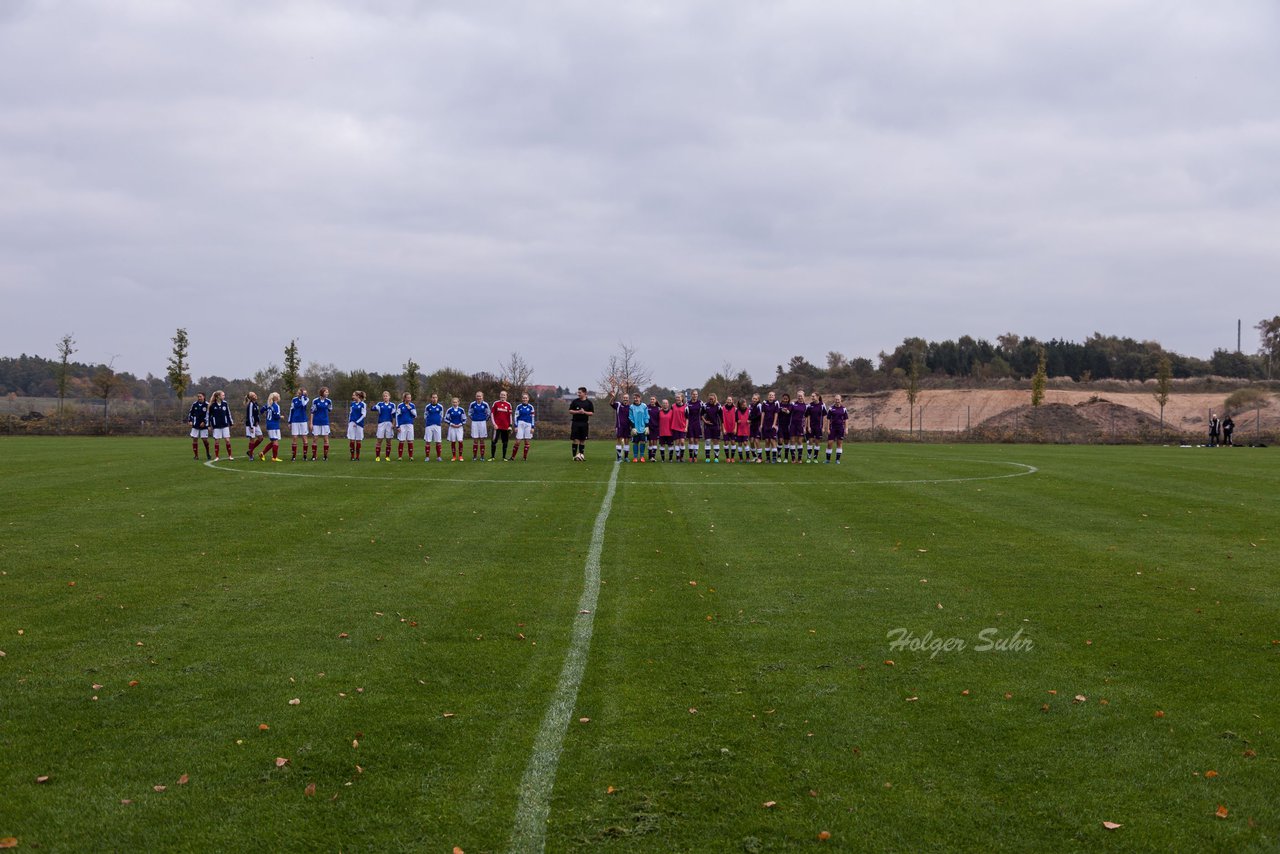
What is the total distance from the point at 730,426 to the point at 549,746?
79.3 ft

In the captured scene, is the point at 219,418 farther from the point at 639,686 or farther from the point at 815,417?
the point at 639,686

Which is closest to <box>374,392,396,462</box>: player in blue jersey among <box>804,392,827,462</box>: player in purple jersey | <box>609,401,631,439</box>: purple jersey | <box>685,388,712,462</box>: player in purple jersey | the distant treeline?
<box>609,401,631,439</box>: purple jersey

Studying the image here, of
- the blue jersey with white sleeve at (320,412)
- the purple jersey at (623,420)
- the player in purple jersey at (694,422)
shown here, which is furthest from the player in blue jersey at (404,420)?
the player in purple jersey at (694,422)

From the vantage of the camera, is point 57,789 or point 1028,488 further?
point 1028,488

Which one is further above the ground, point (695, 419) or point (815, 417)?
point (815, 417)

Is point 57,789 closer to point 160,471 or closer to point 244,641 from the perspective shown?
point 244,641

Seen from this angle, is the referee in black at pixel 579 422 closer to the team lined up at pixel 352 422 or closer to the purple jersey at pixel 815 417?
the team lined up at pixel 352 422

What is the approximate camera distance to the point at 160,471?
70.9 ft

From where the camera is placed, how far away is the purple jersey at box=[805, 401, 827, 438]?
27.8m

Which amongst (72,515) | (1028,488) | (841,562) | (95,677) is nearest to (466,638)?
(95,677)

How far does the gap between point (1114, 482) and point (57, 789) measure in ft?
69.3

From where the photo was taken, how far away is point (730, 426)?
29.0 meters

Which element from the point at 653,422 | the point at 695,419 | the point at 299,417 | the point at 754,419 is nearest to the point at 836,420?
the point at 754,419

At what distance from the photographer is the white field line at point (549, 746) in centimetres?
415
